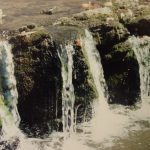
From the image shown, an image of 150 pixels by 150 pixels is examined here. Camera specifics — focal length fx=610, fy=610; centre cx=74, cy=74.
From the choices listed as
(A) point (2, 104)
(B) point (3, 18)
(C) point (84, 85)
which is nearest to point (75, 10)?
(B) point (3, 18)

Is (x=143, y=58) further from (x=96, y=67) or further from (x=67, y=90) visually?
(x=67, y=90)

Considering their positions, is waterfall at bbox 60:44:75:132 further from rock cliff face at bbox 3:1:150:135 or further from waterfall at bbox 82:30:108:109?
waterfall at bbox 82:30:108:109

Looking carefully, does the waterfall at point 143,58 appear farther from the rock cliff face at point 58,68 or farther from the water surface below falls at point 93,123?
the rock cliff face at point 58,68

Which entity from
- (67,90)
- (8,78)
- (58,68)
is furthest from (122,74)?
(8,78)

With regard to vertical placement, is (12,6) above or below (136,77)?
above

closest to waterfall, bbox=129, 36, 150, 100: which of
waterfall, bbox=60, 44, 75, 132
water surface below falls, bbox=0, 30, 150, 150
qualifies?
water surface below falls, bbox=0, 30, 150, 150

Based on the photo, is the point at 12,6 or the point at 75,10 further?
the point at 12,6

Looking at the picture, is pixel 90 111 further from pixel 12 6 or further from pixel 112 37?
pixel 12 6

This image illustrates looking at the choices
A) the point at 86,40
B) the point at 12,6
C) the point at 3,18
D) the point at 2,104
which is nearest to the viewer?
the point at 2,104
